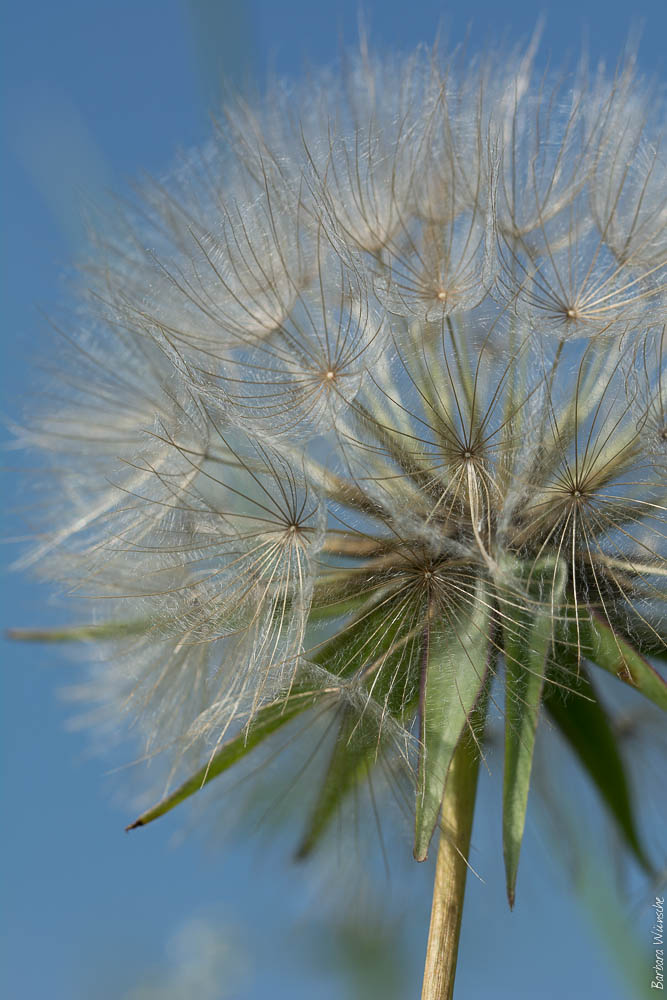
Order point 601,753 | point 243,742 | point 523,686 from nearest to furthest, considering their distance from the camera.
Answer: point 523,686 → point 243,742 → point 601,753

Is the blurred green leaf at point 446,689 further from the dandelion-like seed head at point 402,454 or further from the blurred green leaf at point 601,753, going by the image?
the blurred green leaf at point 601,753

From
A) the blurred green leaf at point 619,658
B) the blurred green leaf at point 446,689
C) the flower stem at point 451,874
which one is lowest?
the flower stem at point 451,874

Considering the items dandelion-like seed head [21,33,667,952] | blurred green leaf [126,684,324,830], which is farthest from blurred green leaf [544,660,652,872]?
blurred green leaf [126,684,324,830]

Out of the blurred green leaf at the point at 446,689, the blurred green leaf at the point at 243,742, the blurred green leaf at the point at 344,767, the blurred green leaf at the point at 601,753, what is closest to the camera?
the blurred green leaf at the point at 446,689

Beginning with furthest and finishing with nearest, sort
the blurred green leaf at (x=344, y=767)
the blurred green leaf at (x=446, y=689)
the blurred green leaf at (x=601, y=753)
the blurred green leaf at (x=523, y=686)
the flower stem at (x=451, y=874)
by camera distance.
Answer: the blurred green leaf at (x=601, y=753), the blurred green leaf at (x=344, y=767), the flower stem at (x=451, y=874), the blurred green leaf at (x=446, y=689), the blurred green leaf at (x=523, y=686)

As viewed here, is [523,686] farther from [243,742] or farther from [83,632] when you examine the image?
[83,632]

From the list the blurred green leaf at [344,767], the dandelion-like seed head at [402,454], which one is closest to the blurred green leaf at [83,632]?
the dandelion-like seed head at [402,454]

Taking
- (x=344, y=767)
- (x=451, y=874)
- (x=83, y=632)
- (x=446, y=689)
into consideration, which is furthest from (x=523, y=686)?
(x=83, y=632)

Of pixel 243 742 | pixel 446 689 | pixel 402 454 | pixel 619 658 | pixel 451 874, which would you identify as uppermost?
pixel 402 454

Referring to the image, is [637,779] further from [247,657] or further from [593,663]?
[247,657]

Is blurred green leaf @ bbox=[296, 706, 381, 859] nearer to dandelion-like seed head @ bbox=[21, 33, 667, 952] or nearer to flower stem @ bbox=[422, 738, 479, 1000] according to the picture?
dandelion-like seed head @ bbox=[21, 33, 667, 952]
